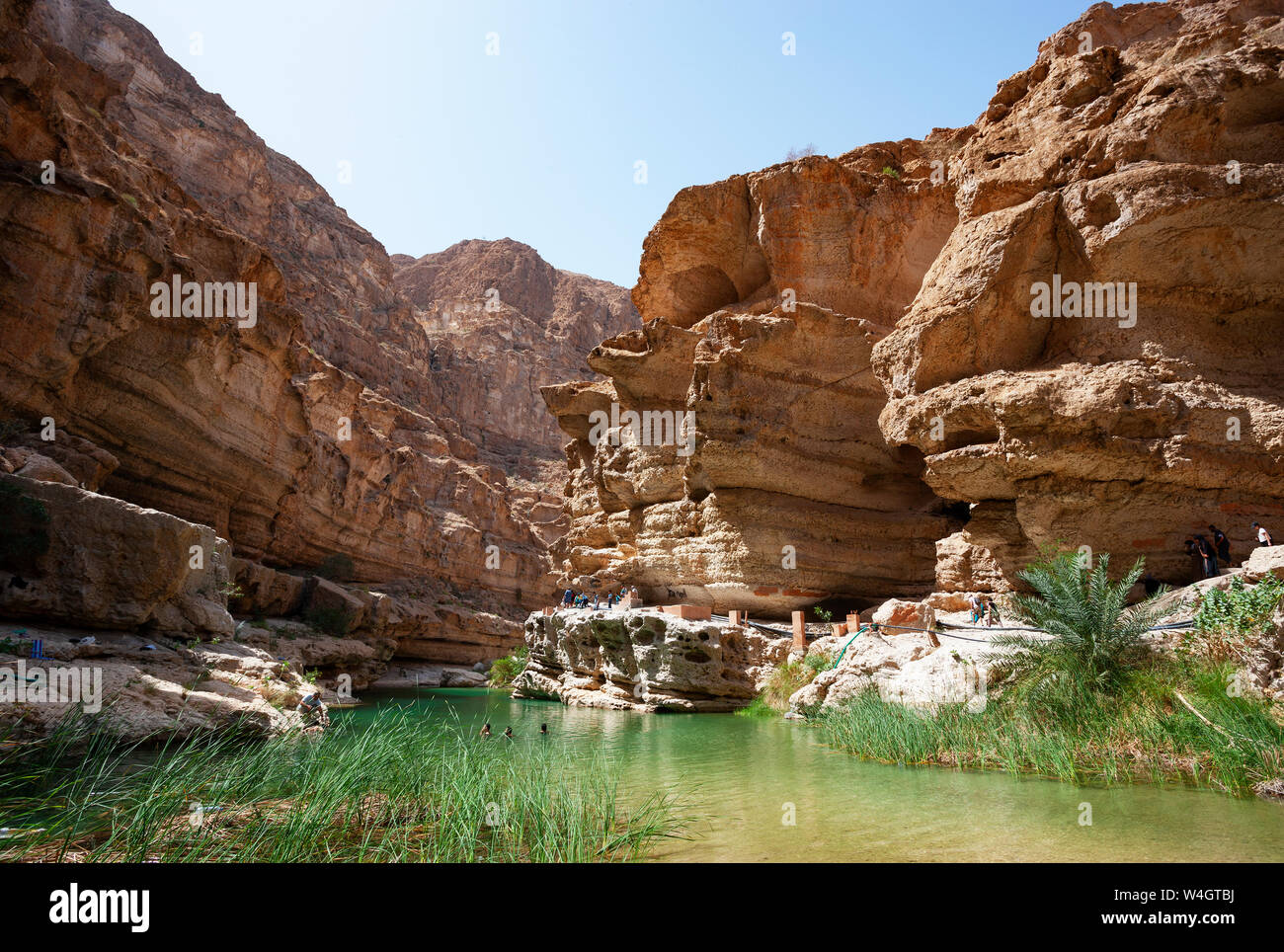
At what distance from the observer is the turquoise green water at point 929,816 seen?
487 centimetres

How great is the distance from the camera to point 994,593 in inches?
684

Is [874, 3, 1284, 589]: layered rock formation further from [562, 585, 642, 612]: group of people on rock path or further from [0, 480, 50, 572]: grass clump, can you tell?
[0, 480, 50, 572]: grass clump

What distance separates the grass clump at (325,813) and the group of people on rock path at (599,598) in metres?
18.1

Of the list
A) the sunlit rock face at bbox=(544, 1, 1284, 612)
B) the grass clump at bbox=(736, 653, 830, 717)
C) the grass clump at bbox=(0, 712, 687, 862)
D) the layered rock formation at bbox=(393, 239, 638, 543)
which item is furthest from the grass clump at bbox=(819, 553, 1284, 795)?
the layered rock formation at bbox=(393, 239, 638, 543)

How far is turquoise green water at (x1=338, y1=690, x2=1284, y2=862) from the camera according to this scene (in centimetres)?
487

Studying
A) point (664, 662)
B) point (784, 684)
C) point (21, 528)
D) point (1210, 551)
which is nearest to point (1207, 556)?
point (1210, 551)

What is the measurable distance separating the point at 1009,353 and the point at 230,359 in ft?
99.0

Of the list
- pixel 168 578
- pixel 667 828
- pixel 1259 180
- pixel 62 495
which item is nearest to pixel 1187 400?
pixel 1259 180

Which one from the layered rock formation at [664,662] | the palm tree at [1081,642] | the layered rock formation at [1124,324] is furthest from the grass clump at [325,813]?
the layered rock formation at [1124,324]

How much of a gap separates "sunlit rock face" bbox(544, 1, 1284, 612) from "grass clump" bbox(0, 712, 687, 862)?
13733 millimetres

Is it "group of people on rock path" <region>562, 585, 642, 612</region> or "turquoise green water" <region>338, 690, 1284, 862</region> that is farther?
"group of people on rock path" <region>562, 585, 642, 612</region>

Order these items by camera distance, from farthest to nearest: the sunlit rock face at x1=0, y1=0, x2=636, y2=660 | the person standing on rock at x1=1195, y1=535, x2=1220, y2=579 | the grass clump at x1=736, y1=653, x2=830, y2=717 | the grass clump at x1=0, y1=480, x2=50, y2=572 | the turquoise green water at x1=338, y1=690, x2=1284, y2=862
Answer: the sunlit rock face at x1=0, y1=0, x2=636, y2=660 < the grass clump at x1=736, y1=653, x2=830, y2=717 < the grass clump at x1=0, y1=480, x2=50, y2=572 < the person standing on rock at x1=1195, y1=535, x2=1220, y2=579 < the turquoise green water at x1=338, y1=690, x2=1284, y2=862

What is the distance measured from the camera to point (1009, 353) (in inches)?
673

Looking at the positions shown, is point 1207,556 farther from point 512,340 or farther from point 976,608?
point 512,340
